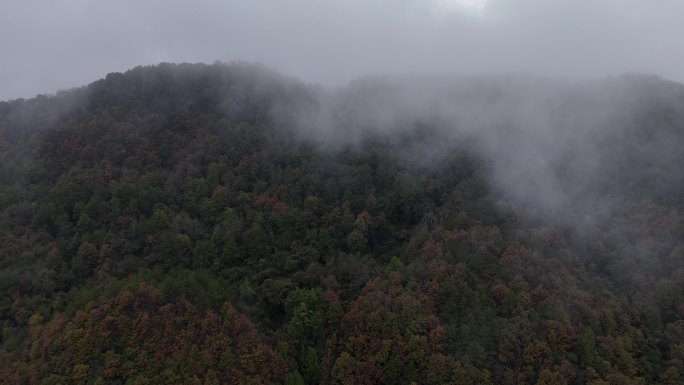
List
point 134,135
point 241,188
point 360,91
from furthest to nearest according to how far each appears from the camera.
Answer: point 360,91 < point 134,135 < point 241,188

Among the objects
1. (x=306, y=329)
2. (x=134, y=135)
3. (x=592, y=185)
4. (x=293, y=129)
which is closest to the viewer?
(x=306, y=329)

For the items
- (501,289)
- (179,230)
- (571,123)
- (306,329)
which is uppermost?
(571,123)

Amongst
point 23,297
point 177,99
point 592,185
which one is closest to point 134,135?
point 177,99

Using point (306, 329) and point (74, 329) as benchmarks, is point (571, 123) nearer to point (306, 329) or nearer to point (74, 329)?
point (306, 329)

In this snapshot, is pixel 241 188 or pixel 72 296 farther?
pixel 241 188

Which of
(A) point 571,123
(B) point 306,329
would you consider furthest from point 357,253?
(A) point 571,123

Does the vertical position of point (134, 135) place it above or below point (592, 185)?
above
